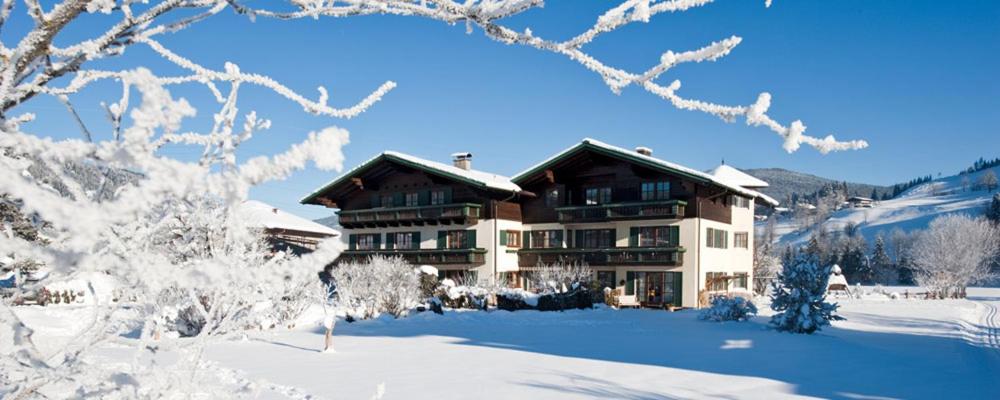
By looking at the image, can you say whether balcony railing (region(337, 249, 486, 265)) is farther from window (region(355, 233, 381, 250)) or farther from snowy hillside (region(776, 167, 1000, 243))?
snowy hillside (region(776, 167, 1000, 243))

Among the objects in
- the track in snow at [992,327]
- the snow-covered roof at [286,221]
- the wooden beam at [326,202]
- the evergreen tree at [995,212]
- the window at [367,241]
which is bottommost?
the track in snow at [992,327]

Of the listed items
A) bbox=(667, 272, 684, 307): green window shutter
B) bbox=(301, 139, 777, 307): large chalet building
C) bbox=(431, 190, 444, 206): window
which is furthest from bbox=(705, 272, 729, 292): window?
bbox=(431, 190, 444, 206): window

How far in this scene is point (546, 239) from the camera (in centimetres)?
3400

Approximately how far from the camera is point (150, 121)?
153 cm

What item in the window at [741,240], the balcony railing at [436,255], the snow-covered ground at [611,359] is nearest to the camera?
the snow-covered ground at [611,359]

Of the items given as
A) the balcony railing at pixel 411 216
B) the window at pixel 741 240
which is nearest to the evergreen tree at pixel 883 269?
the window at pixel 741 240

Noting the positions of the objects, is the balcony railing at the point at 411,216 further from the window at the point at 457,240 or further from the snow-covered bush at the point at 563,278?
the snow-covered bush at the point at 563,278

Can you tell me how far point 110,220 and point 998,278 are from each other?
9271 cm

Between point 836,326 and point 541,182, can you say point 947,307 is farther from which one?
point 541,182

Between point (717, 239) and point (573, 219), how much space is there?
6872 mm

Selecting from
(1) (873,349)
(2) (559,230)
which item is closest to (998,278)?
(2) (559,230)

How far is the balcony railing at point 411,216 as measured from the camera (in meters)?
33.4

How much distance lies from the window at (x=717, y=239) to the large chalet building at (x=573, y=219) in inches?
3.8

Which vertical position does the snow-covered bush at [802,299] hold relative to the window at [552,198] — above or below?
below
